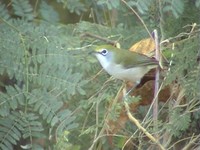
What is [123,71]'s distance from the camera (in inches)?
112

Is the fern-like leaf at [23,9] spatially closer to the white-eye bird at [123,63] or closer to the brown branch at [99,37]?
the brown branch at [99,37]

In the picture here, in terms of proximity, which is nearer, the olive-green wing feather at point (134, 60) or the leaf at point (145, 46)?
the olive-green wing feather at point (134, 60)

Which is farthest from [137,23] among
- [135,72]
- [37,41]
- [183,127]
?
[183,127]

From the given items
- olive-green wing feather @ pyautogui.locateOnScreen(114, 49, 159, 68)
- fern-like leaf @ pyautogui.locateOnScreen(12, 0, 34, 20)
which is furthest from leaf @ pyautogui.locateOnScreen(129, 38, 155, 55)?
fern-like leaf @ pyautogui.locateOnScreen(12, 0, 34, 20)

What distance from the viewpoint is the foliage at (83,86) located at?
2.52 m

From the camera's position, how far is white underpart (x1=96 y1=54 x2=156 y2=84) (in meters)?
2.80

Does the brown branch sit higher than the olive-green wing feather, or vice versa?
the brown branch

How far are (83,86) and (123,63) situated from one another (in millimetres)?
256

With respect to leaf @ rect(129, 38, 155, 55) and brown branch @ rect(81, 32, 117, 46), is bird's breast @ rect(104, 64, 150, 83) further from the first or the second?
brown branch @ rect(81, 32, 117, 46)

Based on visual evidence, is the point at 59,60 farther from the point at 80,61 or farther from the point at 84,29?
the point at 84,29

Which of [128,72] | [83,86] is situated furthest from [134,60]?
[83,86]

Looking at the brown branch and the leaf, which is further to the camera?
the brown branch

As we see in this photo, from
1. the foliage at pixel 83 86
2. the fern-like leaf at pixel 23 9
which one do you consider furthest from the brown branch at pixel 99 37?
the fern-like leaf at pixel 23 9

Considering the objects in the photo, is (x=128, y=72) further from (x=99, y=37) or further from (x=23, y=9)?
(x=23, y=9)
